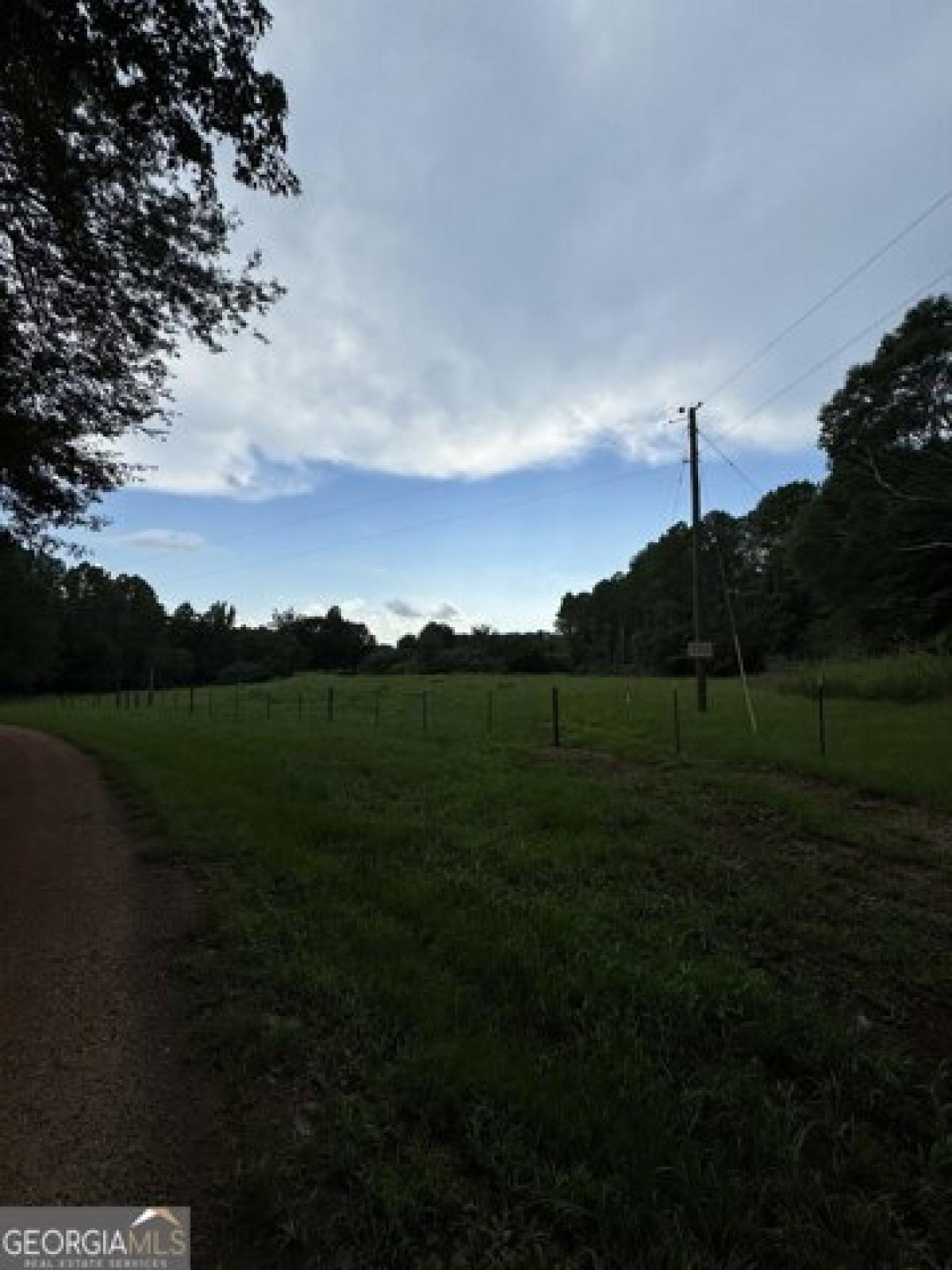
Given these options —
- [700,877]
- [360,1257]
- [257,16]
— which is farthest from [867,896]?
[257,16]

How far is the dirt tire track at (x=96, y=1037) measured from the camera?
104 inches

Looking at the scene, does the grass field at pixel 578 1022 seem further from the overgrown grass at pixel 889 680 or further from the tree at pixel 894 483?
the tree at pixel 894 483

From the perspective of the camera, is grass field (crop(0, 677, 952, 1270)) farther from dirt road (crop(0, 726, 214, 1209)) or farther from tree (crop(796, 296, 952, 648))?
tree (crop(796, 296, 952, 648))

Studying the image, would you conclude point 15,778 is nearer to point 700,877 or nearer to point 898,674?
point 700,877

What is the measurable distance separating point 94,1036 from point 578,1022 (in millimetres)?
2544

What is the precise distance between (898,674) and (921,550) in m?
13.7

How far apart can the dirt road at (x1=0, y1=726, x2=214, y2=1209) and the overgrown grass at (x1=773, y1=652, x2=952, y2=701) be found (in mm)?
21558

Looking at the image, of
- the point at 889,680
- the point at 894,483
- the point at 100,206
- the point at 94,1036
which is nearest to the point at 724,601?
the point at 894,483

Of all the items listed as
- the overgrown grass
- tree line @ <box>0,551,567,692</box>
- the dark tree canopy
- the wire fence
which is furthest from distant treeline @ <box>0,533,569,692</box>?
the overgrown grass

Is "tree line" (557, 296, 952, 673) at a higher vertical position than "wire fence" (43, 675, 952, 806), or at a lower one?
higher

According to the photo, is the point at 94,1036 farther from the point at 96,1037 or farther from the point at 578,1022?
the point at 578,1022

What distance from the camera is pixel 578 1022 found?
12.6 feet

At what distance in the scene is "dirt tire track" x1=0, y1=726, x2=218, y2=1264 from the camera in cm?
264

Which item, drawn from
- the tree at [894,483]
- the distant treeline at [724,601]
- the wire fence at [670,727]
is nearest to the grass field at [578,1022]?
the wire fence at [670,727]
